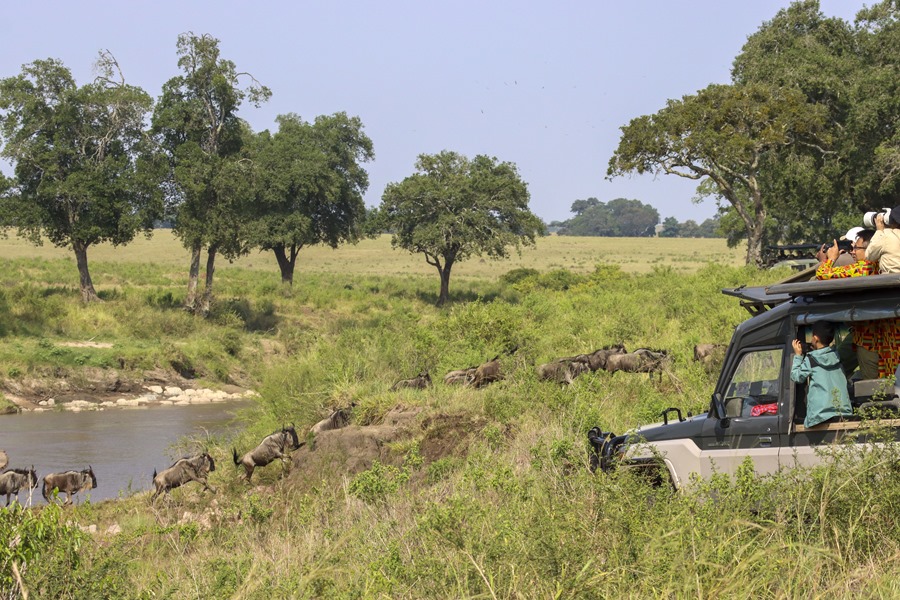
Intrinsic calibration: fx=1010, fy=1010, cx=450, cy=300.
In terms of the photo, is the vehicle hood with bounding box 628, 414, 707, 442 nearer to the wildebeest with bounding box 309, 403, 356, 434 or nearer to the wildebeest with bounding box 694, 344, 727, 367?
the wildebeest with bounding box 694, 344, 727, 367

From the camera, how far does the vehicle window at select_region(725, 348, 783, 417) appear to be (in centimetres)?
766

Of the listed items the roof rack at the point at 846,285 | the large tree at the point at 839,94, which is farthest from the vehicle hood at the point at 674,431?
the large tree at the point at 839,94

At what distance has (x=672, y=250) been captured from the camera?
97812 mm

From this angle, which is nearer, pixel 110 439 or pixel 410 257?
pixel 110 439

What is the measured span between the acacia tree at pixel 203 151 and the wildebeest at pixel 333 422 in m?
21.3


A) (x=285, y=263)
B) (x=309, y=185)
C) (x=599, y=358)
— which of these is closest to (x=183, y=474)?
(x=599, y=358)

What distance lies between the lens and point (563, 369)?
15.2 m

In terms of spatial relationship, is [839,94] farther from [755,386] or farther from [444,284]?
[755,386]

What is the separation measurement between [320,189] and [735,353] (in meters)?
40.7

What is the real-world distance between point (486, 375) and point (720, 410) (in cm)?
825

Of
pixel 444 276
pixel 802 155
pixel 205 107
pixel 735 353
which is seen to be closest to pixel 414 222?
pixel 444 276

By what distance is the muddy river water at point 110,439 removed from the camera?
56.9 ft

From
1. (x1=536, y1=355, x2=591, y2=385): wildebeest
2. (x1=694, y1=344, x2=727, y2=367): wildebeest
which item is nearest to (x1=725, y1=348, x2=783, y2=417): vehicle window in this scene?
(x1=694, y1=344, x2=727, y2=367): wildebeest

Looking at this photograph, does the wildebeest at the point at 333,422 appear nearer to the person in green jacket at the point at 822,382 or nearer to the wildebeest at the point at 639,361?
the wildebeest at the point at 639,361
